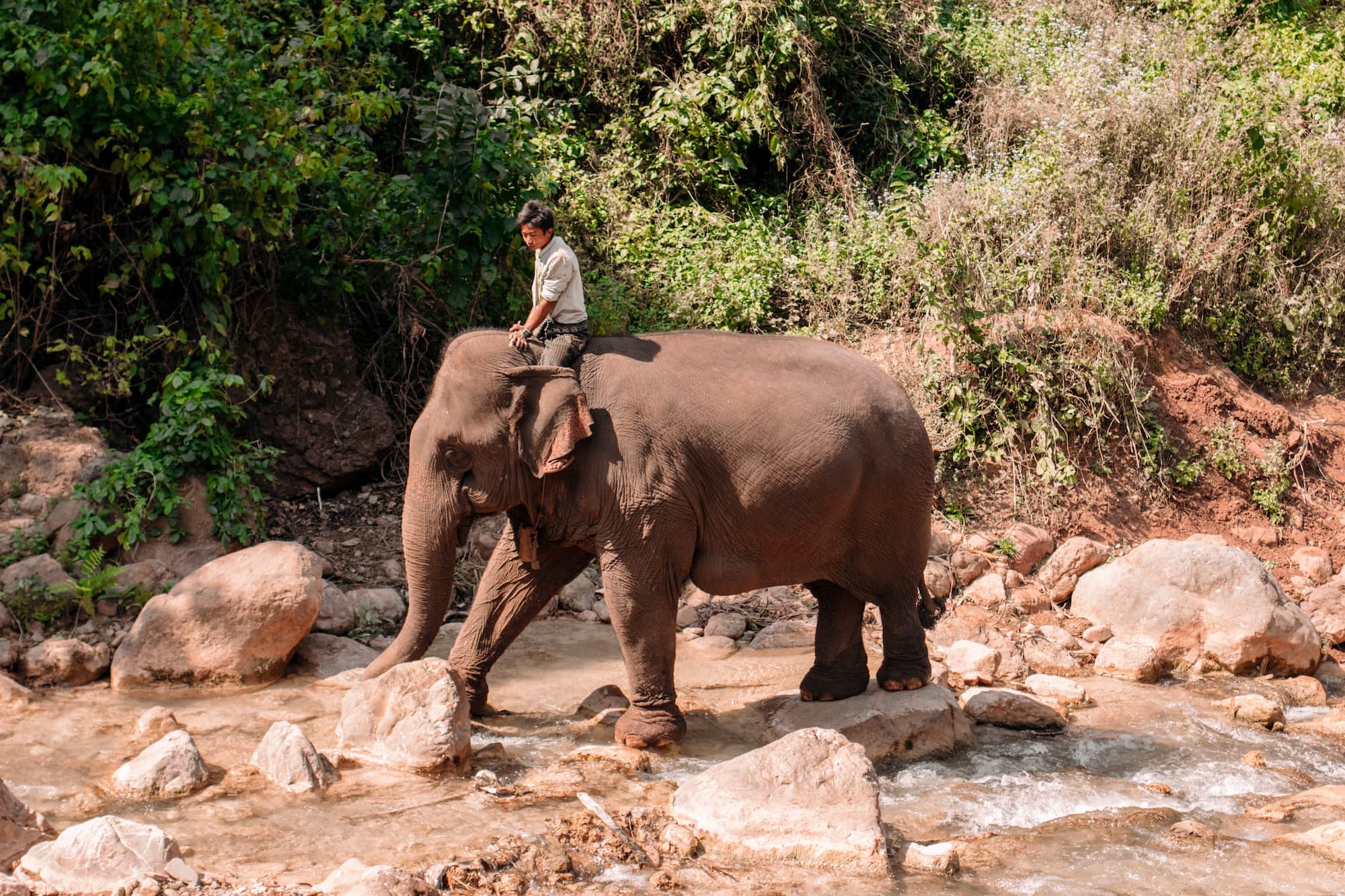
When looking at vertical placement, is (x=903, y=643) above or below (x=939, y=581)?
above

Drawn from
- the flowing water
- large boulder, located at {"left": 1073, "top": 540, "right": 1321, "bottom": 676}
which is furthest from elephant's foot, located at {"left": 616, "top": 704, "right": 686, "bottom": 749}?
large boulder, located at {"left": 1073, "top": 540, "right": 1321, "bottom": 676}

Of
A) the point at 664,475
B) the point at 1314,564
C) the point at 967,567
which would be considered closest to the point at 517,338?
the point at 664,475

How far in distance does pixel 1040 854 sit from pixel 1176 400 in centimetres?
661

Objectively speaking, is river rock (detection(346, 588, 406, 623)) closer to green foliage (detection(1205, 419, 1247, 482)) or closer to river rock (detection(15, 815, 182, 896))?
river rock (detection(15, 815, 182, 896))

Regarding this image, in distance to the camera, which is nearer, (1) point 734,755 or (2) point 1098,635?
(1) point 734,755

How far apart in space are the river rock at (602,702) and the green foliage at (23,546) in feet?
11.7

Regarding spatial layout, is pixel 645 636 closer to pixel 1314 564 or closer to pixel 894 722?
pixel 894 722

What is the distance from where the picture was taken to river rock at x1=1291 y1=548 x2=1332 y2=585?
1042cm

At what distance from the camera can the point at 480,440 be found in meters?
6.52

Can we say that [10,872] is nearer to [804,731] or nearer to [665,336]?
[804,731]

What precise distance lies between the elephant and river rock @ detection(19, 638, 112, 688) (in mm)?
1782

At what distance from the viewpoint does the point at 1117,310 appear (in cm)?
1114

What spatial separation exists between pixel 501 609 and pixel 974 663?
305 centimetres

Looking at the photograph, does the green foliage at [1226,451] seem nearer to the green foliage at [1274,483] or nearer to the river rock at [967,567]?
the green foliage at [1274,483]
